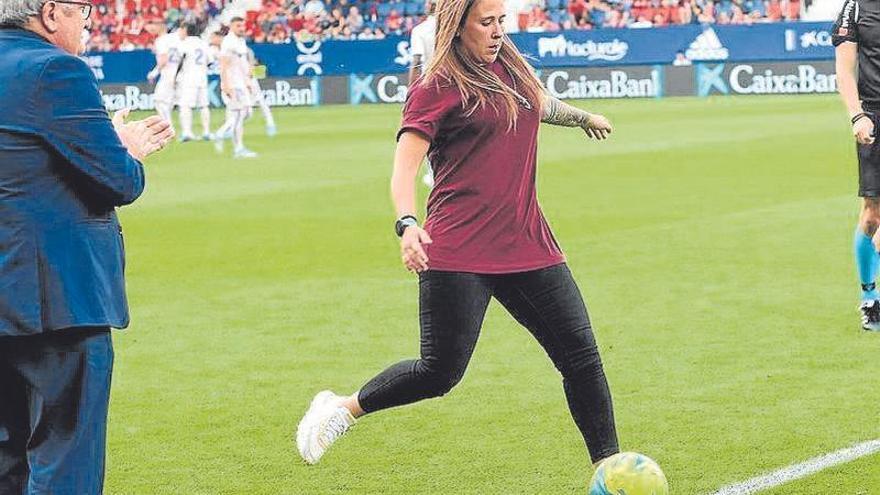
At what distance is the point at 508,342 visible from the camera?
10.9 meters

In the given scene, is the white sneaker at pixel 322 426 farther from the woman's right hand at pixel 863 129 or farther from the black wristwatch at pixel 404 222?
the woman's right hand at pixel 863 129

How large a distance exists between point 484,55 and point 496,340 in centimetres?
452

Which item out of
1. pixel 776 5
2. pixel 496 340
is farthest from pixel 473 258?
pixel 776 5

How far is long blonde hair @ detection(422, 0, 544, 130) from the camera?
659 cm

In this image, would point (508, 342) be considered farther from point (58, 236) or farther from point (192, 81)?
point (192, 81)

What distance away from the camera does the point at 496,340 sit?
10969 mm

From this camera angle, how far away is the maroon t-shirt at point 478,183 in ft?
21.7

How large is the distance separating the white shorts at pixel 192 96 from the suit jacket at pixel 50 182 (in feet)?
90.4

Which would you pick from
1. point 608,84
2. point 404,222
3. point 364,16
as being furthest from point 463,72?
point 364,16

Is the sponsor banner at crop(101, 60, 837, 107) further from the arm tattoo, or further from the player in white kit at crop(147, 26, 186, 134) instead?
the arm tattoo

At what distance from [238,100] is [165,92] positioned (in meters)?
5.09

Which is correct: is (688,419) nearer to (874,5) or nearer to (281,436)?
(281,436)

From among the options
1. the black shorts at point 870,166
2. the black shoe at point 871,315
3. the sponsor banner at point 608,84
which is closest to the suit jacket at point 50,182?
the black shorts at point 870,166

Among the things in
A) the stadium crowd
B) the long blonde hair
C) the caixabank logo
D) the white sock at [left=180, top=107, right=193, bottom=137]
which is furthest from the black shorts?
the caixabank logo
